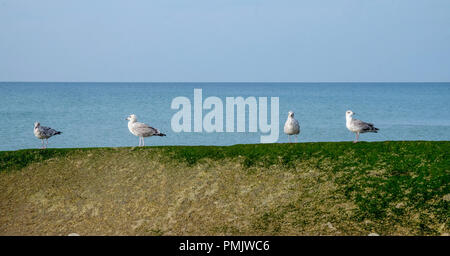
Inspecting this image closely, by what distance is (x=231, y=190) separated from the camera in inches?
655

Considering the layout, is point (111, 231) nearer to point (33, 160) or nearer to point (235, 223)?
point (235, 223)

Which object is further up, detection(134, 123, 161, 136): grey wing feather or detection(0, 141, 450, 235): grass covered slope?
detection(134, 123, 161, 136): grey wing feather

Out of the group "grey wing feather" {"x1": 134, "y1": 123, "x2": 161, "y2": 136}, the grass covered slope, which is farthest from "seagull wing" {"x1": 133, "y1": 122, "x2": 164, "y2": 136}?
the grass covered slope

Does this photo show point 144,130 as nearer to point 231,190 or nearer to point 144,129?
point 144,129

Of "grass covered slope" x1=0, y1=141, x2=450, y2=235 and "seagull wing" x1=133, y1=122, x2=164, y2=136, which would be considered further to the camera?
"seagull wing" x1=133, y1=122, x2=164, y2=136

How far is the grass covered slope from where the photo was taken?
48.5ft

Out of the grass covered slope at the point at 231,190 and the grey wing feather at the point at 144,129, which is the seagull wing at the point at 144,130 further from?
the grass covered slope at the point at 231,190

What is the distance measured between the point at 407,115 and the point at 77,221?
7705 centimetres

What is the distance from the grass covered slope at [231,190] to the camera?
14797mm

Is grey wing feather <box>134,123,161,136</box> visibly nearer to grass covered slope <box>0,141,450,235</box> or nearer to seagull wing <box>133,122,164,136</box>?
seagull wing <box>133,122,164,136</box>

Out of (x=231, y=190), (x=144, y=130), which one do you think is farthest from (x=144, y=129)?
(x=231, y=190)

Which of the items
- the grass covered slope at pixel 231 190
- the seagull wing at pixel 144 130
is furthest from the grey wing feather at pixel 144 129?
the grass covered slope at pixel 231 190

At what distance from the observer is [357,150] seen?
1864cm
